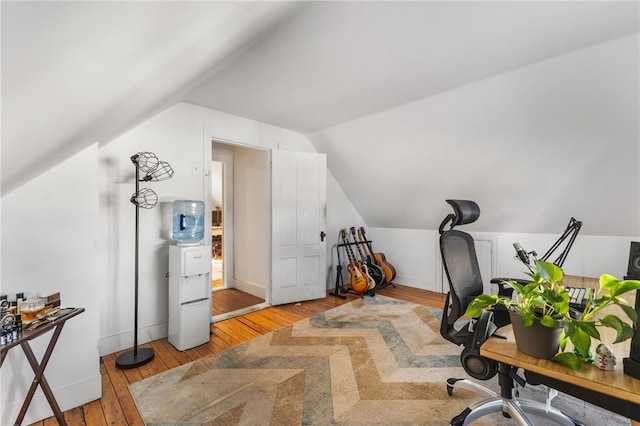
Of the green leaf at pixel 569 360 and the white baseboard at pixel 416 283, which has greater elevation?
the green leaf at pixel 569 360

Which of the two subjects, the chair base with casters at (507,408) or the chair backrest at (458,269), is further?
the chair backrest at (458,269)

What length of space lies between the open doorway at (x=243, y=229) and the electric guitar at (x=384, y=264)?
179cm

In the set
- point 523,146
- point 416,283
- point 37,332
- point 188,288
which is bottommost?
point 416,283

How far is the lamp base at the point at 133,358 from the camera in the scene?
236cm

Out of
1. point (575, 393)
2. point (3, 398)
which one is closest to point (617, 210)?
point (575, 393)

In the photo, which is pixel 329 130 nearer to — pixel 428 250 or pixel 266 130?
pixel 266 130

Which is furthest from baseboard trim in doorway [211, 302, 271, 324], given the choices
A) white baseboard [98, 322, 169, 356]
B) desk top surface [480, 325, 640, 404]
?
desk top surface [480, 325, 640, 404]

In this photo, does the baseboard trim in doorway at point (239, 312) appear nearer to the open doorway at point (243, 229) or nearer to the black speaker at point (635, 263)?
the open doorway at point (243, 229)

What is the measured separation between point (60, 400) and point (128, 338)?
91 cm

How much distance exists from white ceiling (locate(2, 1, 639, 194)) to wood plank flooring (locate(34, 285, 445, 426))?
1.46 meters

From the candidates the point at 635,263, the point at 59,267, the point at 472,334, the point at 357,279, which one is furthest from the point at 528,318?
the point at 357,279

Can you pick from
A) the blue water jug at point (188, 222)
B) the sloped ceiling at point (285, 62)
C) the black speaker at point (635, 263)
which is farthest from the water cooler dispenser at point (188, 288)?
the black speaker at point (635, 263)

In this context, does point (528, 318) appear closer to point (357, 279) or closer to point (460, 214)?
point (460, 214)

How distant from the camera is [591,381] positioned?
91cm
